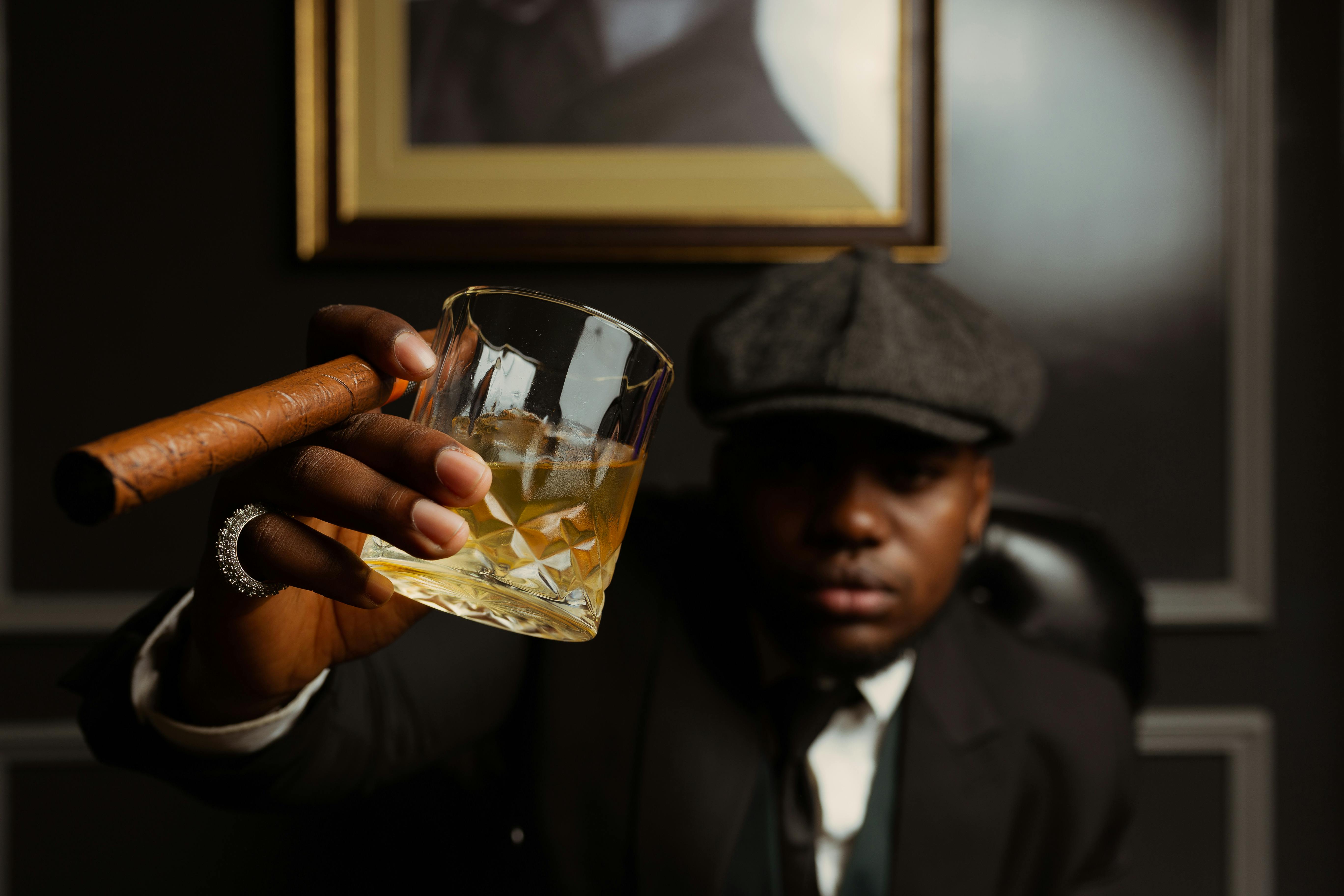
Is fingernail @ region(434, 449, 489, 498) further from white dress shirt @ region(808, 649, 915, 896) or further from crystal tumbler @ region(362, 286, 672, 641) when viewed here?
white dress shirt @ region(808, 649, 915, 896)

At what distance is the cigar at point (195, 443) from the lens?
12.1 inches

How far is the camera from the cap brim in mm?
783

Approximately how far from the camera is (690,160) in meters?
1.29

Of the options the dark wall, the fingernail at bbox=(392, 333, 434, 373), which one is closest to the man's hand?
the fingernail at bbox=(392, 333, 434, 373)

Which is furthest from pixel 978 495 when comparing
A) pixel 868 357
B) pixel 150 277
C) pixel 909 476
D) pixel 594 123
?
pixel 150 277

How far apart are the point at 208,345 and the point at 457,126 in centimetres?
51

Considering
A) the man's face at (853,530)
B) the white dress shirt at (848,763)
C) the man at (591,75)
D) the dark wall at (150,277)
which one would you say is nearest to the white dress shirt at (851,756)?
the white dress shirt at (848,763)

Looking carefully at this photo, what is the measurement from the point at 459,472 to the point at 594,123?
39.8 inches

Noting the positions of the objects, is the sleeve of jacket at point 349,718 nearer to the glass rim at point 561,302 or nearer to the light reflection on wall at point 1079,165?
the glass rim at point 561,302

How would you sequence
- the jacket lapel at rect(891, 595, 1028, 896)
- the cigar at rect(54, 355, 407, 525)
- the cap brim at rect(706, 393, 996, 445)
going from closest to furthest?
the cigar at rect(54, 355, 407, 525), the cap brim at rect(706, 393, 996, 445), the jacket lapel at rect(891, 595, 1028, 896)

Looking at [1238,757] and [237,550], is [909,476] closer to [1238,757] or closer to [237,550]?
[237,550]

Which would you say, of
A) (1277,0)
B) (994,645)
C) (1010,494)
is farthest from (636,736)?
(1277,0)

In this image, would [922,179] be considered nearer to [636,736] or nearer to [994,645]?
[994,645]

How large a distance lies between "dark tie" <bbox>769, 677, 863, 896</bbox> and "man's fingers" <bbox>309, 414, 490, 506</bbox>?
0.62 meters
